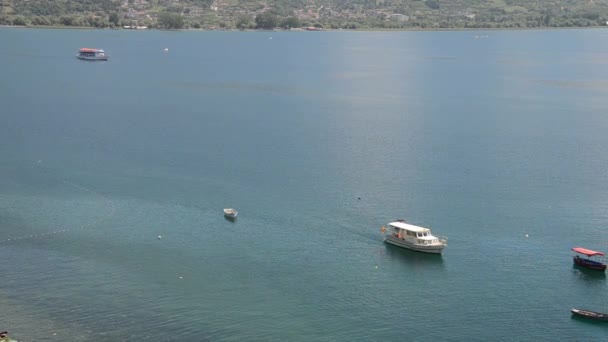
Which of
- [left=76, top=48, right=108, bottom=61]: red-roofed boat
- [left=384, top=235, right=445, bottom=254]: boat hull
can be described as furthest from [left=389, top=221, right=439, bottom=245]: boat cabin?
[left=76, top=48, right=108, bottom=61]: red-roofed boat

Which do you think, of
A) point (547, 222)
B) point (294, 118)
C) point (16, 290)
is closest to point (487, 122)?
point (294, 118)

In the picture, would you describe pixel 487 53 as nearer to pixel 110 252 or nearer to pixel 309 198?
pixel 309 198

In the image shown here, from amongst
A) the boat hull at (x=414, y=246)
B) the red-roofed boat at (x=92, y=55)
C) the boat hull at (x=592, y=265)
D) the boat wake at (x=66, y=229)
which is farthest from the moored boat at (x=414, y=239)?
the red-roofed boat at (x=92, y=55)

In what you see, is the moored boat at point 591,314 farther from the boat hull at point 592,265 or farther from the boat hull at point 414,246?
the boat hull at point 414,246

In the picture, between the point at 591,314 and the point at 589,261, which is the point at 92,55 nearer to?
the point at 589,261

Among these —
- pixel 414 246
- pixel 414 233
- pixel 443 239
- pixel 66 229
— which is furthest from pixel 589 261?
pixel 66 229

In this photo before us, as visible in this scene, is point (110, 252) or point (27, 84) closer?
point (110, 252)
